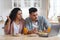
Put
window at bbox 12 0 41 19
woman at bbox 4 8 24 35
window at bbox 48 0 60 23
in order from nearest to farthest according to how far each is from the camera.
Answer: woman at bbox 4 8 24 35
window at bbox 48 0 60 23
window at bbox 12 0 41 19

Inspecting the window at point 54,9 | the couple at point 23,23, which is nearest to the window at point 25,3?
the window at point 54,9

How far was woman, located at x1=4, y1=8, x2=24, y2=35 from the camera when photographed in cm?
243

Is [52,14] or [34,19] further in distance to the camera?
[52,14]

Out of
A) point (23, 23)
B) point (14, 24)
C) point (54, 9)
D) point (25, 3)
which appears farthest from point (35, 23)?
point (25, 3)

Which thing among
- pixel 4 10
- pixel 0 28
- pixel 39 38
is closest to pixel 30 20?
pixel 39 38

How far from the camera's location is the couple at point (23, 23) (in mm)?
2441

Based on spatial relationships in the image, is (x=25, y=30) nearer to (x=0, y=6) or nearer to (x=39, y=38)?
(x=39, y=38)

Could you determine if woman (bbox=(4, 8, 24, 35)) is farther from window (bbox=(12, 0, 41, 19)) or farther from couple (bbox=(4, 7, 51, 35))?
window (bbox=(12, 0, 41, 19))

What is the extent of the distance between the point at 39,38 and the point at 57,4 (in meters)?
3.66

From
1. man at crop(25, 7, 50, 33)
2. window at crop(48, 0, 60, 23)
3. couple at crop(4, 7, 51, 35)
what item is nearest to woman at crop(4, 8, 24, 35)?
couple at crop(4, 7, 51, 35)

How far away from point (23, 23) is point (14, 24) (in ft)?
0.51

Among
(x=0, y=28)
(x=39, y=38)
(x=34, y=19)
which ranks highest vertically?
(x=34, y=19)

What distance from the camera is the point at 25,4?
5.51 metres

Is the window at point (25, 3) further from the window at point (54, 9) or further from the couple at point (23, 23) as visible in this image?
the couple at point (23, 23)
